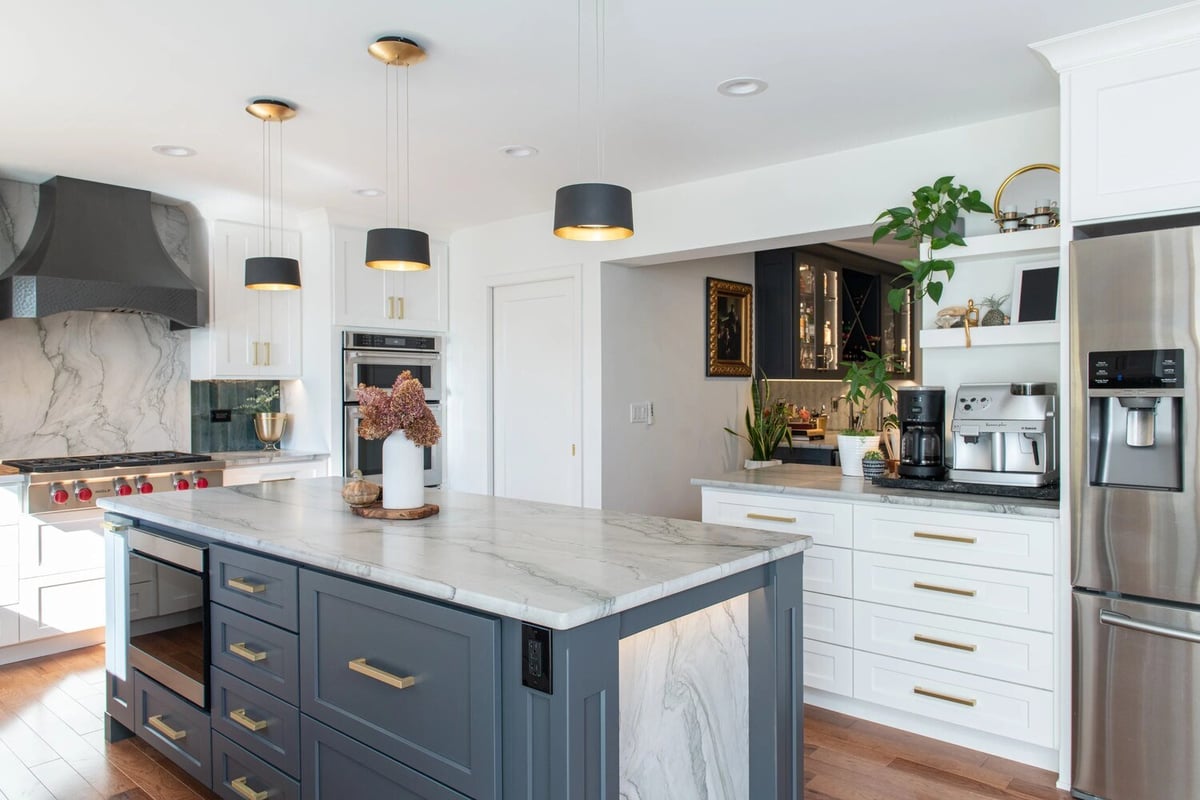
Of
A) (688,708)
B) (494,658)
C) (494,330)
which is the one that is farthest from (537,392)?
(494,658)

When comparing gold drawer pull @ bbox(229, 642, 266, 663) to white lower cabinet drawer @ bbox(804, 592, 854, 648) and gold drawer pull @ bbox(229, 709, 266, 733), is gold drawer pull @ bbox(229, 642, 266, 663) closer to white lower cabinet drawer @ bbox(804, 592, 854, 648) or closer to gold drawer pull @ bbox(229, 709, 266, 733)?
gold drawer pull @ bbox(229, 709, 266, 733)

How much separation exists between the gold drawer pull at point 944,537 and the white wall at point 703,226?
1301 millimetres

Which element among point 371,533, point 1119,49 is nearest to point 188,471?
point 371,533

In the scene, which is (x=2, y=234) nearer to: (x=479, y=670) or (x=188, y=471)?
(x=188, y=471)

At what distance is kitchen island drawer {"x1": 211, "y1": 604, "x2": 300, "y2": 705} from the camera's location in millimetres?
2131

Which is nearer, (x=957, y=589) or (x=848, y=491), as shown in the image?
(x=957, y=589)

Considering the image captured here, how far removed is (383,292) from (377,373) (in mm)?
531

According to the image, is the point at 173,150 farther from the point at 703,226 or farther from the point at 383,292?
the point at 703,226

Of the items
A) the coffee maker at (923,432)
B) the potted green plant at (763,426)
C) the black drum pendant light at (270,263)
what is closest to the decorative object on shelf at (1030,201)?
the coffee maker at (923,432)

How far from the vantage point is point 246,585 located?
2.28 meters

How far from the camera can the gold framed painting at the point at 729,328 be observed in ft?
18.3

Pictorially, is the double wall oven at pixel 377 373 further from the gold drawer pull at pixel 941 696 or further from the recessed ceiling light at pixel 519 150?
the gold drawer pull at pixel 941 696

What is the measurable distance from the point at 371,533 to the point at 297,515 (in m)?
0.47

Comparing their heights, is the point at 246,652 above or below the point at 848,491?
below
